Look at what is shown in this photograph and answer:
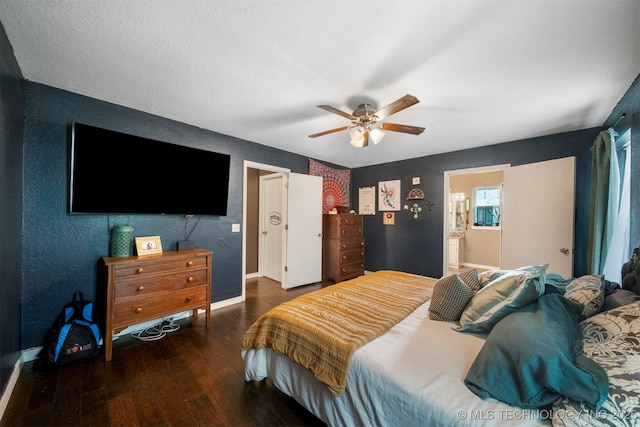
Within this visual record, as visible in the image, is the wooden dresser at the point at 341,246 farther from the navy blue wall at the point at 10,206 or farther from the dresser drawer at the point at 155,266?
the navy blue wall at the point at 10,206

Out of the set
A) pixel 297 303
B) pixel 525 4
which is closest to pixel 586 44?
pixel 525 4

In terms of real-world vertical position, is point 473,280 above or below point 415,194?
below

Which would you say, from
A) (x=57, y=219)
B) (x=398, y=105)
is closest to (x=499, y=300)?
(x=398, y=105)

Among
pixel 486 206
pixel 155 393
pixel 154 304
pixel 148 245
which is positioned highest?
pixel 486 206

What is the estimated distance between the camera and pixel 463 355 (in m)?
1.17

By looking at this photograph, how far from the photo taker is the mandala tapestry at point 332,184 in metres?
4.58

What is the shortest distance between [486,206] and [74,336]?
709cm

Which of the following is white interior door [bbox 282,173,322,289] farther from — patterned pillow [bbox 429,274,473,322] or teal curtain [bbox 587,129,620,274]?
teal curtain [bbox 587,129,620,274]

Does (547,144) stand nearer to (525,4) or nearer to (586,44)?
(586,44)

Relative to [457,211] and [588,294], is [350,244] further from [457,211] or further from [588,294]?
[588,294]

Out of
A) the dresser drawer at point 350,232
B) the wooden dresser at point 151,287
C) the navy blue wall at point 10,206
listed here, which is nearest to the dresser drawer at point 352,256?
the dresser drawer at point 350,232

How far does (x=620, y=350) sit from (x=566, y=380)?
270 millimetres

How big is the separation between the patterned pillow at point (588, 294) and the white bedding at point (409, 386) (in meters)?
0.56

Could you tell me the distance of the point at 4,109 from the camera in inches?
58.5
